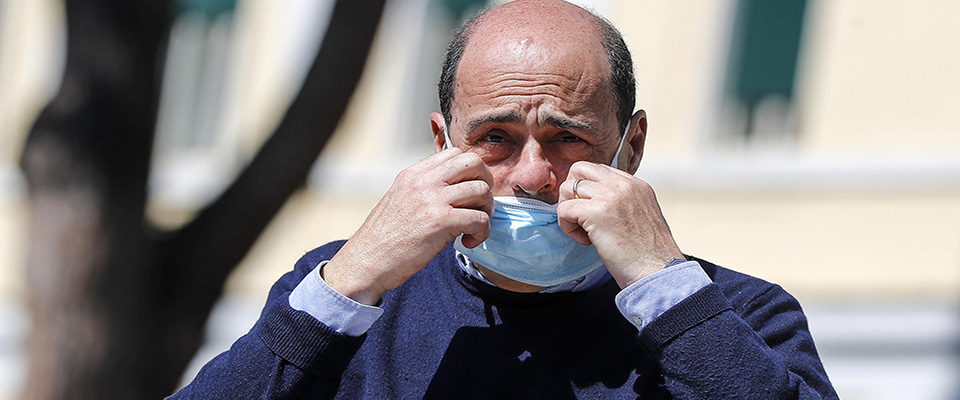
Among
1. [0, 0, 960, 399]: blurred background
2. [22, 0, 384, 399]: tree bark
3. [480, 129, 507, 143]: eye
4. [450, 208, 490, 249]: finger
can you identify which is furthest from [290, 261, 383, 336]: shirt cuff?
[0, 0, 960, 399]: blurred background

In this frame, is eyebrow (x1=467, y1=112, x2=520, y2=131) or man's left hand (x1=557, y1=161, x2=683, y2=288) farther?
eyebrow (x1=467, y1=112, x2=520, y2=131)

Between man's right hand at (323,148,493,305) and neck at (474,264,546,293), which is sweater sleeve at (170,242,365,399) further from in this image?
neck at (474,264,546,293)

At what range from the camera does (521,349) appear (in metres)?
2.54

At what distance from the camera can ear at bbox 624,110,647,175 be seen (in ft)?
9.06

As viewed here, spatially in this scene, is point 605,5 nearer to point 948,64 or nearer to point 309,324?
point 948,64

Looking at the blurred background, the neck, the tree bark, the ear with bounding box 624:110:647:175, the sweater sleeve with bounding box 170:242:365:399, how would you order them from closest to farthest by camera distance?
1. the sweater sleeve with bounding box 170:242:365:399
2. the neck
3. the ear with bounding box 624:110:647:175
4. the tree bark
5. the blurred background

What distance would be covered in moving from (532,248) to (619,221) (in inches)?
10.1

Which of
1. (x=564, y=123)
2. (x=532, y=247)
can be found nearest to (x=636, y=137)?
(x=564, y=123)

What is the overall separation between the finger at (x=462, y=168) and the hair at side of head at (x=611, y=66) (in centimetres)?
38

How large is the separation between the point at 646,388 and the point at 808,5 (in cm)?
647

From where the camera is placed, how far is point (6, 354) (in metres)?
10.9

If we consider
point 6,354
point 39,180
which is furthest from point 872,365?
point 6,354

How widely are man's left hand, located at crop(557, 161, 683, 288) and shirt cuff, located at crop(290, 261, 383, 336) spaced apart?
0.42 meters

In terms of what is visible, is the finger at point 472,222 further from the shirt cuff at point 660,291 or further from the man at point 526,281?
the shirt cuff at point 660,291
